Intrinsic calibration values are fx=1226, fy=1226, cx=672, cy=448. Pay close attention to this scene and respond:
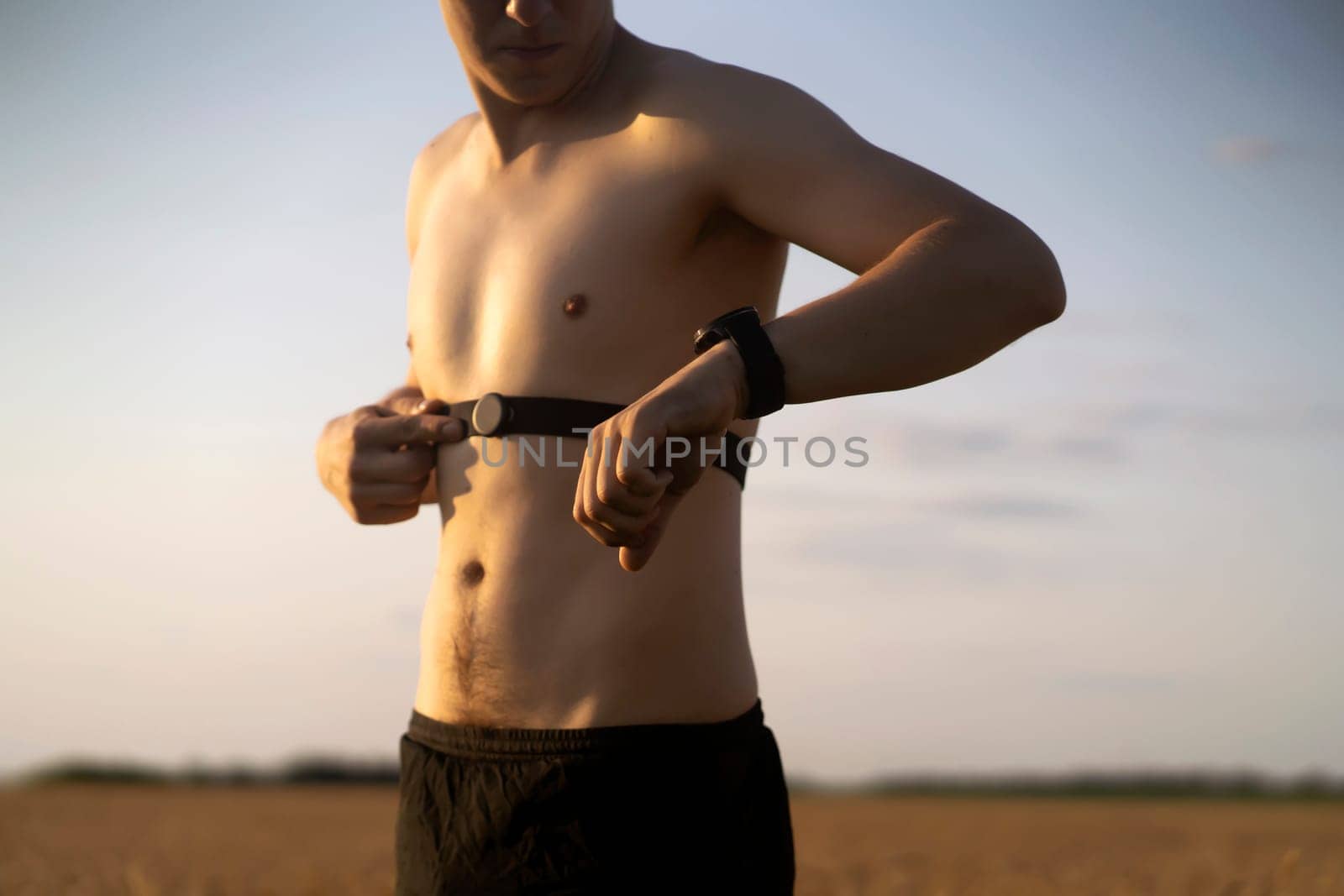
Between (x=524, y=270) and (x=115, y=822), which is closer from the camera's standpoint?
(x=524, y=270)

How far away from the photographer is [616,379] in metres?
2.12

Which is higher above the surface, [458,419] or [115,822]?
[458,419]

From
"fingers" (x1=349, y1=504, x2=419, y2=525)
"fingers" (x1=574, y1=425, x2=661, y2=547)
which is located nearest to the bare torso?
"fingers" (x1=349, y1=504, x2=419, y2=525)

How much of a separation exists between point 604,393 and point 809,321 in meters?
0.50

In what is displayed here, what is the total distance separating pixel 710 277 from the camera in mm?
A: 2186

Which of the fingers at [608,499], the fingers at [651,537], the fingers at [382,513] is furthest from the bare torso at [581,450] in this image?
the fingers at [608,499]

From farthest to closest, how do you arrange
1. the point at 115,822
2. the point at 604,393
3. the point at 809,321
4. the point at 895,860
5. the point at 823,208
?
the point at 115,822 → the point at 895,860 → the point at 604,393 → the point at 823,208 → the point at 809,321

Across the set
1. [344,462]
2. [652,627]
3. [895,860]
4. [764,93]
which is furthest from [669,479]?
[895,860]

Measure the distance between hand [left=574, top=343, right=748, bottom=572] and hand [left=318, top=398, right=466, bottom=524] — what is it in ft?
2.54

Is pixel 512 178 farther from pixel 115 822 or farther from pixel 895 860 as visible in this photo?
pixel 115 822

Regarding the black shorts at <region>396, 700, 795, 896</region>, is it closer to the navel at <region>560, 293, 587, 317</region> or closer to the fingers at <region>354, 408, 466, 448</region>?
the fingers at <region>354, 408, 466, 448</region>

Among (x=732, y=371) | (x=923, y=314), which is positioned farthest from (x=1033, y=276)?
(x=732, y=371)

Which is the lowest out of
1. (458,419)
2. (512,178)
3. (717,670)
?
(717,670)

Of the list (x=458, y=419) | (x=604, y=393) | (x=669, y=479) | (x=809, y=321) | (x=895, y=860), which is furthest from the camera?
(x=895, y=860)
